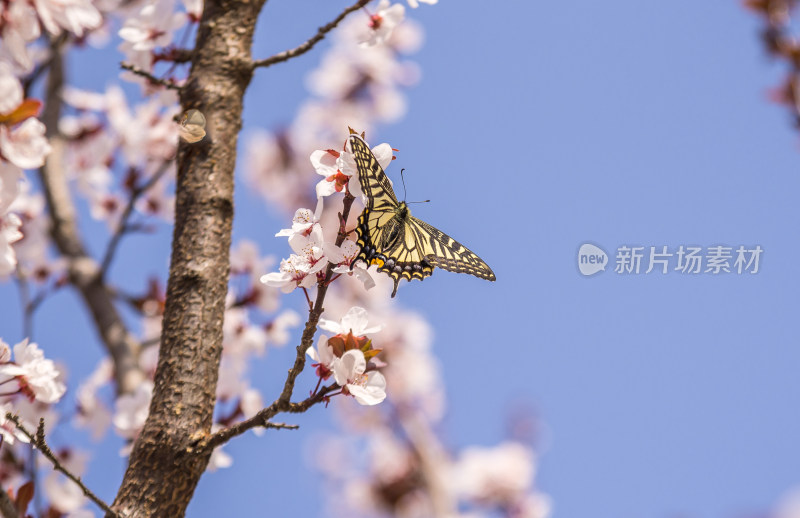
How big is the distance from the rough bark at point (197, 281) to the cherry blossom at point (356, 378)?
0.42 metres

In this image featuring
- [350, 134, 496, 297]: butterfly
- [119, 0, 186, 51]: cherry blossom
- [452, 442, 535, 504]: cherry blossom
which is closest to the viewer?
[350, 134, 496, 297]: butterfly

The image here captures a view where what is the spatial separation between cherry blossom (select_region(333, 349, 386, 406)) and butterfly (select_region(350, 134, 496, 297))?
24cm

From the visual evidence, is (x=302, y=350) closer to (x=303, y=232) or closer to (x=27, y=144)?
(x=303, y=232)

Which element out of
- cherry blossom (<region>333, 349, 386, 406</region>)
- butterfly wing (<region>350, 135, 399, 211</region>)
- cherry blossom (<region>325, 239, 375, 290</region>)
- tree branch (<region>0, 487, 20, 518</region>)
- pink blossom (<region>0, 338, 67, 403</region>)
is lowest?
tree branch (<region>0, 487, 20, 518</region>)

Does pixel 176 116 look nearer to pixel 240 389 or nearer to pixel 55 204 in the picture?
pixel 240 389

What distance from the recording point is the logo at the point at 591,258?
4078 millimetres

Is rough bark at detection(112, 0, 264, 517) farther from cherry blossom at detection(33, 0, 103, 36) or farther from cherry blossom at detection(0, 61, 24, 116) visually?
cherry blossom at detection(0, 61, 24, 116)

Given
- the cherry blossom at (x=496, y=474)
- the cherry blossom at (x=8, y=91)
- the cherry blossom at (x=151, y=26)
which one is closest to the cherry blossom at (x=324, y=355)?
the cherry blossom at (x=8, y=91)

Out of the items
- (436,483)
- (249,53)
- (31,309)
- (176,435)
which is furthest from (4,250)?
(436,483)

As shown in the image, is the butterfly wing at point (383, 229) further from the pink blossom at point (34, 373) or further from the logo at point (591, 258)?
the logo at point (591, 258)

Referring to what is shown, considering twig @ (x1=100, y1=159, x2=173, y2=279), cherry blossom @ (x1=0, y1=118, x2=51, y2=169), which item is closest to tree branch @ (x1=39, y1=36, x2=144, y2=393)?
twig @ (x1=100, y1=159, x2=173, y2=279)

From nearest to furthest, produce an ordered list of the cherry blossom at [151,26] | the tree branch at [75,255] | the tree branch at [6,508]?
1. the tree branch at [6,508]
2. the cherry blossom at [151,26]
3. the tree branch at [75,255]

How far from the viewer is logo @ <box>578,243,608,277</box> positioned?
4.08m

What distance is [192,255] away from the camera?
203 centimetres
